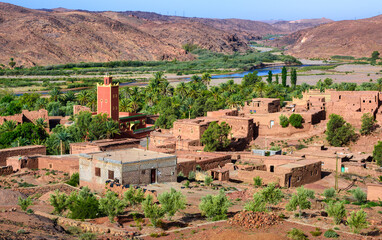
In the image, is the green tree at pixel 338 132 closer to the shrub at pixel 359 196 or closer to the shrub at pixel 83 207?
the shrub at pixel 359 196

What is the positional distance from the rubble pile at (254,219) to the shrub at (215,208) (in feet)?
3.09

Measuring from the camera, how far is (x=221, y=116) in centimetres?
4384

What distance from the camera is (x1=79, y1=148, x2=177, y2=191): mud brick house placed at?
27.4 metres

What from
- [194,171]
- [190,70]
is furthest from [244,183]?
[190,70]

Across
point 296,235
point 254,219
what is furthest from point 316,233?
point 254,219

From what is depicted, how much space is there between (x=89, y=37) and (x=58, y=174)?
146153 millimetres

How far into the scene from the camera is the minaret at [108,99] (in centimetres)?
4806

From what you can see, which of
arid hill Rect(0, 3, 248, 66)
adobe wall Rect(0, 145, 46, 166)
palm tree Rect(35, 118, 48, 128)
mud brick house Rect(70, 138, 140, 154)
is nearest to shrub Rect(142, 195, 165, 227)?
mud brick house Rect(70, 138, 140, 154)

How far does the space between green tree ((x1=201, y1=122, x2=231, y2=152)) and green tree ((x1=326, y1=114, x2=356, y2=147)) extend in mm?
7333

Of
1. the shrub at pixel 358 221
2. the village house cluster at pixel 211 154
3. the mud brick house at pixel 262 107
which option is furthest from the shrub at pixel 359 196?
the mud brick house at pixel 262 107

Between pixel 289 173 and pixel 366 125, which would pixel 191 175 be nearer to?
pixel 289 173

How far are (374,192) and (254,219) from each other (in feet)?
31.4

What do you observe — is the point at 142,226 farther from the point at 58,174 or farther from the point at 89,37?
the point at 89,37

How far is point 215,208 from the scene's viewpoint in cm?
2219
